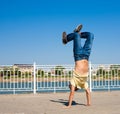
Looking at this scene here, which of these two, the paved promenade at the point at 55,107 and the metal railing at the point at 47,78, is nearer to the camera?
the paved promenade at the point at 55,107

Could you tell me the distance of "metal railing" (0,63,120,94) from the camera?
39.8 ft

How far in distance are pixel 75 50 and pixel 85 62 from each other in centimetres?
37

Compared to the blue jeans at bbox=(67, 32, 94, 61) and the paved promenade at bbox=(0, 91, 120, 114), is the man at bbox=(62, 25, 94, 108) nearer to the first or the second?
the blue jeans at bbox=(67, 32, 94, 61)

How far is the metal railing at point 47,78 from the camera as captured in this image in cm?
1212

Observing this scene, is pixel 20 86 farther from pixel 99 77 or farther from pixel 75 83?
pixel 75 83

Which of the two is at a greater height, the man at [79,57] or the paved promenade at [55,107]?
the man at [79,57]

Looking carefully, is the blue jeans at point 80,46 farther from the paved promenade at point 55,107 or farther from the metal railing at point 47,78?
the metal railing at point 47,78

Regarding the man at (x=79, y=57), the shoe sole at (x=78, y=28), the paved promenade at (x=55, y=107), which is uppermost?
the shoe sole at (x=78, y=28)

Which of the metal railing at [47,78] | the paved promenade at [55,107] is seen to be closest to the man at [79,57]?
the paved promenade at [55,107]

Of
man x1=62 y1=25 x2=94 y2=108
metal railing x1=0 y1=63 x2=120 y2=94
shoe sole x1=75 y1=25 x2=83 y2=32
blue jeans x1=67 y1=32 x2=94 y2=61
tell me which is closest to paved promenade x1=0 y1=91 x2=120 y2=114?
man x1=62 y1=25 x2=94 y2=108

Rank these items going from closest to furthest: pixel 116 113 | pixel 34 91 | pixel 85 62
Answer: pixel 116 113
pixel 85 62
pixel 34 91

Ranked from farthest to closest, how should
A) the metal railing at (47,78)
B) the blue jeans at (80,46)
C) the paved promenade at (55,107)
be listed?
the metal railing at (47,78), the blue jeans at (80,46), the paved promenade at (55,107)

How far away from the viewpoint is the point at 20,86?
1245cm

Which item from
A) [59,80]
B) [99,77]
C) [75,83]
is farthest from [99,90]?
[75,83]
